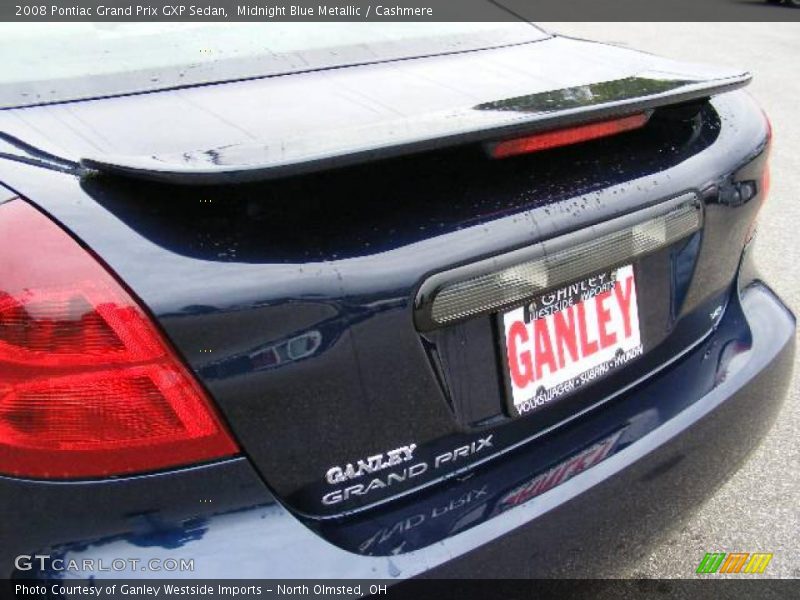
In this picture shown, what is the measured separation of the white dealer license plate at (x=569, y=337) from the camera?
58.0 inches

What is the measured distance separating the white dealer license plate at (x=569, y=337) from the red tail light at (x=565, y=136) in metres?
0.26

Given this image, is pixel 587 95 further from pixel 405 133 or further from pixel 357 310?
pixel 357 310

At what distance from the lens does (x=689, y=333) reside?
1.89 meters

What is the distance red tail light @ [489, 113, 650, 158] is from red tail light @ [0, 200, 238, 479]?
0.67 metres

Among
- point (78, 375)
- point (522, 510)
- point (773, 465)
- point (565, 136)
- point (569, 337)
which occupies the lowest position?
point (773, 465)

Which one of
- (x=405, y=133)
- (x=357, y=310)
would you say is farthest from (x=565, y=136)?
(x=357, y=310)

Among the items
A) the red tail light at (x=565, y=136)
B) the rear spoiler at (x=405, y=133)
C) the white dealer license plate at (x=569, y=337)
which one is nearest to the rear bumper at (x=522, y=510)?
the white dealer license plate at (x=569, y=337)

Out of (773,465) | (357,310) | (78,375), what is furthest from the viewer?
(773,465)

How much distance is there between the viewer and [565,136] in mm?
1537

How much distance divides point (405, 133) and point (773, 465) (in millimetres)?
2057
